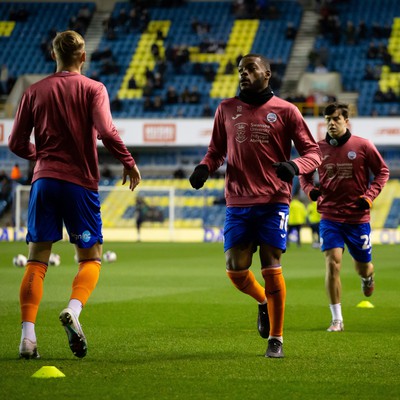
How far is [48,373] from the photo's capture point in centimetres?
636

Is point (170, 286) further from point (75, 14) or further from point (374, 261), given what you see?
point (75, 14)

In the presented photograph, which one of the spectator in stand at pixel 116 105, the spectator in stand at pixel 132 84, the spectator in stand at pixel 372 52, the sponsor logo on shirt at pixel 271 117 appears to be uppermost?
the spectator in stand at pixel 372 52

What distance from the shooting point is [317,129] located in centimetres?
3712

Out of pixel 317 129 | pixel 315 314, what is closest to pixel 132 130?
pixel 317 129

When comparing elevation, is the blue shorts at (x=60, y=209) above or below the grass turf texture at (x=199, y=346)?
above

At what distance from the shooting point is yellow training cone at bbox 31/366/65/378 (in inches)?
249

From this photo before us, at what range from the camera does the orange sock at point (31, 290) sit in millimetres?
7148

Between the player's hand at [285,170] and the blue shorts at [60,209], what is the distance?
135 cm

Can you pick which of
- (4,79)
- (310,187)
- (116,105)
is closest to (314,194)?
(310,187)

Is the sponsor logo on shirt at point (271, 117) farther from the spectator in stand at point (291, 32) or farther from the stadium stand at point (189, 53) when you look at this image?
the spectator in stand at point (291, 32)

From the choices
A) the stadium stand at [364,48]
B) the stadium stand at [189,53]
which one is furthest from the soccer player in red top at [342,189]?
the stadium stand at [364,48]

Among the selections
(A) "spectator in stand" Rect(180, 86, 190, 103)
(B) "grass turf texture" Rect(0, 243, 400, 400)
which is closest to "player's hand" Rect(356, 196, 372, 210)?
(B) "grass turf texture" Rect(0, 243, 400, 400)

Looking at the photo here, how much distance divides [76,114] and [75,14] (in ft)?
135

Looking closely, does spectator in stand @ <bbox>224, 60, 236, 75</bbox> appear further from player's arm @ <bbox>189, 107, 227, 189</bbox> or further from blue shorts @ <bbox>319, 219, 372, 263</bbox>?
player's arm @ <bbox>189, 107, 227, 189</bbox>
